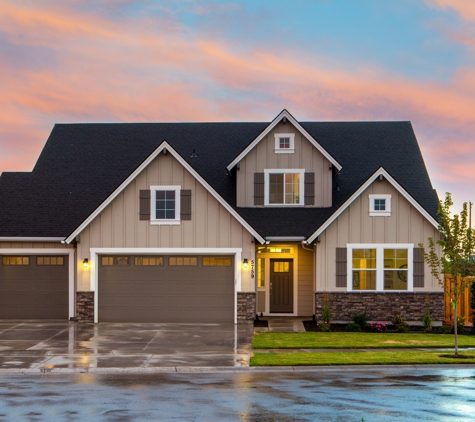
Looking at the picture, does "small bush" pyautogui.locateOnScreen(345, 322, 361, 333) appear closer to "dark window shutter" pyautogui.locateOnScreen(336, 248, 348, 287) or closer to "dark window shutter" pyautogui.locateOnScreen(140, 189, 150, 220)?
"dark window shutter" pyautogui.locateOnScreen(336, 248, 348, 287)

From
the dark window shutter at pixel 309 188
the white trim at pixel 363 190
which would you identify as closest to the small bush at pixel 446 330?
the white trim at pixel 363 190

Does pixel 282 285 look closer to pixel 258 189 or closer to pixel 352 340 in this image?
pixel 258 189

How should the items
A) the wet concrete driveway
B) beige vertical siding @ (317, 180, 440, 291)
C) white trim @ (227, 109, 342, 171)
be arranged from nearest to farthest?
the wet concrete driveway, beige vertical siding @ (317, 180, 440, 291), white trim @ (227, 109, 342, 171)

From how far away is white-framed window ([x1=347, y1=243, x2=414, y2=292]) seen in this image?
26.4 meters

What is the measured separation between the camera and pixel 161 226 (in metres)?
26.9

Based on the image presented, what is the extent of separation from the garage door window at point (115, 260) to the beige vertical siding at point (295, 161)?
5722 millimetres

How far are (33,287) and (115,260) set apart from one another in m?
3.65

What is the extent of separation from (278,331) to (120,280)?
6.73 meters

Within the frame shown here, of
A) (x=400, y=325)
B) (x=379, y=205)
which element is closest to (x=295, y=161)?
(x=379, y=205)

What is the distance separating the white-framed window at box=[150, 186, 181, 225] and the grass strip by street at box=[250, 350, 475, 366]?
370 inches

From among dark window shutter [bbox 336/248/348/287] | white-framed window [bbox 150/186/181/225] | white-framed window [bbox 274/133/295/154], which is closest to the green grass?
dark window shutter [bbox 336/248/348/287]

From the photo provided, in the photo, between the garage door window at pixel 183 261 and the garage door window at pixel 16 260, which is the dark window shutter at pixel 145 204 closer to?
the garage door window at pixel 183 261

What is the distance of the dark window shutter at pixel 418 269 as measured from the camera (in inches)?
1037

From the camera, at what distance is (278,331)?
24266 millimetres
